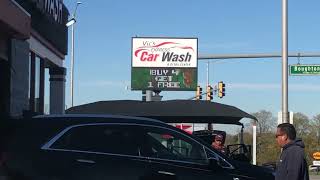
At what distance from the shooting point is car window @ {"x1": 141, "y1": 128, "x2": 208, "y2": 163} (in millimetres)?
8398

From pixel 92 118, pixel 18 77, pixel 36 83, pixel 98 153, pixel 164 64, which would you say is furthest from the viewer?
pixel 164 64

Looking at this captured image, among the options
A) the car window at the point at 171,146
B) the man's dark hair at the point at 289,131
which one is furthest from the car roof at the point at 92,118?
the man's dark hair at the point at 289,131

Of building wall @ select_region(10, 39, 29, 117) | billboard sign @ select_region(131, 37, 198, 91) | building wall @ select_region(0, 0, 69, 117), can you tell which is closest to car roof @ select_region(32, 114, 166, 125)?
building wall @ select_region(0, 0, 69, 117)

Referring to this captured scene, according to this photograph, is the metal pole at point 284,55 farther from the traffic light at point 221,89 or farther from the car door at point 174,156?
the traffic light at point 221,89

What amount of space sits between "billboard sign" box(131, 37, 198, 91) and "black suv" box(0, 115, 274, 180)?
28.9m

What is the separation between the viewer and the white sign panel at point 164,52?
127 ft

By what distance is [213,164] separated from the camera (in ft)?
27.8

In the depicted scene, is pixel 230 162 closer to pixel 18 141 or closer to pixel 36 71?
pixel 18 141

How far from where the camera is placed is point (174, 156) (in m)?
8.45

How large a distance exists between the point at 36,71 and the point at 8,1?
19.3 feet

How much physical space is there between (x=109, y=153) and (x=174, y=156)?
91 centimetres

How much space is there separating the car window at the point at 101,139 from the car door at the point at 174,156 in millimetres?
199

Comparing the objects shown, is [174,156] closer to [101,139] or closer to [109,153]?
[109,153]

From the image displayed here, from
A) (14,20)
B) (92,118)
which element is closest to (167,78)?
(14,20)
